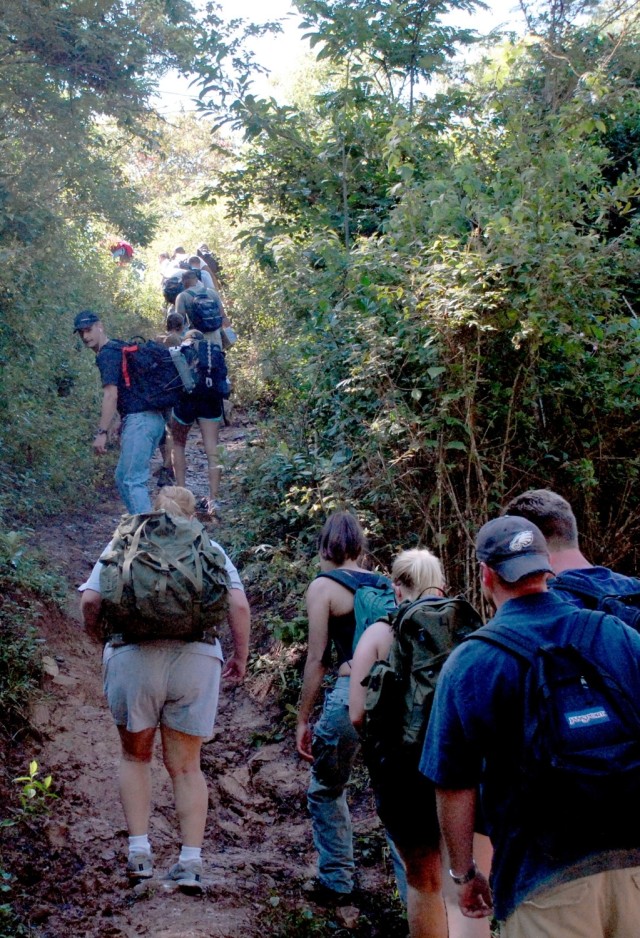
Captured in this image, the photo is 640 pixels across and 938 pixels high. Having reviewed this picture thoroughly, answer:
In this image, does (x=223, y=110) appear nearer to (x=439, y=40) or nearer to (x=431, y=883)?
(x=439, y=40)

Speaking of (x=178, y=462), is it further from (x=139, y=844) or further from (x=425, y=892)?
(x=425, y=892)

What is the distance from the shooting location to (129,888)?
4.17 metres

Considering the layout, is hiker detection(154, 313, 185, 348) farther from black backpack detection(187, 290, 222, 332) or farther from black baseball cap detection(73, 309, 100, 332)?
black baseball cap detection(73, 309, 100, 332)

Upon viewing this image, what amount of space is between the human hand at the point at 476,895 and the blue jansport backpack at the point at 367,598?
1191 mm

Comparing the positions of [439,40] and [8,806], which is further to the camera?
[439,40]

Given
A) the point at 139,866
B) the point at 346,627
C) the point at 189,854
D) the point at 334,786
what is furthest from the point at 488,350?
the point at 139,866

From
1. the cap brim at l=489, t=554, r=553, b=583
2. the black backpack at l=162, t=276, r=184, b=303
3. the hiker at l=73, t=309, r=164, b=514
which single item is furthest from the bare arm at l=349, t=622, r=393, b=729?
the black backpack at l=162, t=276, r=184, b=303

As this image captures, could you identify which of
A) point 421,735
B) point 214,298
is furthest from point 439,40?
point 421,735

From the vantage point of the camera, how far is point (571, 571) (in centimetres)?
294

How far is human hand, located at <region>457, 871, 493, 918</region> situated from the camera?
2582 millimetres

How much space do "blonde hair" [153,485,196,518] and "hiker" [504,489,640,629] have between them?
178cm

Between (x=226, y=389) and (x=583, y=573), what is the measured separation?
21.0 feet

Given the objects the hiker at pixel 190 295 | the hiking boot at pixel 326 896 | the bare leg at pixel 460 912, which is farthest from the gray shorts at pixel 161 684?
the hiker at pixel 190 295

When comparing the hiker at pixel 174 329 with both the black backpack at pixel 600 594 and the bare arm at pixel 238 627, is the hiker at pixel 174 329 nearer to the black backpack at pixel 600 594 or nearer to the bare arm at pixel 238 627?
the bare arm at pixel 238 627
